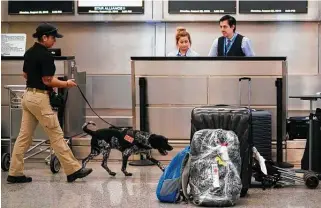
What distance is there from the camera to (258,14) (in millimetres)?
10773

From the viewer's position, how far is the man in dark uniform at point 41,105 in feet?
22.5

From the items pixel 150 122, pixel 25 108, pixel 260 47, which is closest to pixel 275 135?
pixel 150 122

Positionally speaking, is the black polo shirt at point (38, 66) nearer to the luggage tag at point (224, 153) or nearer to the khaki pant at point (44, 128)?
the khaki pant at point (44, 128)

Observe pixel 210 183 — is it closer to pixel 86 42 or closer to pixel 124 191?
pixel 124 191

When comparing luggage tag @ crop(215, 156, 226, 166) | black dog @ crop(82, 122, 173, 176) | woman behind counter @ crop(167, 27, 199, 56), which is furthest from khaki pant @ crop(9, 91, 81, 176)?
woman behind counter @ crop(167, 27, 199, 56)

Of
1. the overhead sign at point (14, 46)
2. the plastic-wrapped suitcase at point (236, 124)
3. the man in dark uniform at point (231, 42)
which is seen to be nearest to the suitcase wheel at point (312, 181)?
the plastic-wrapped suitcase at point (236, 124)

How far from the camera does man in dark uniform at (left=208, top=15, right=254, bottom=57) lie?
9000mm

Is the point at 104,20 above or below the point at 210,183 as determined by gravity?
above

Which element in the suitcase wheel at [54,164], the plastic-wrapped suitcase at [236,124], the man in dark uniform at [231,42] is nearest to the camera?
the plastic-wrapped suitcase at [236,124]

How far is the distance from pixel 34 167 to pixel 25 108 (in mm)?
1688

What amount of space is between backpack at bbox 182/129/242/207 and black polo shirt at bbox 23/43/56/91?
6.29 ft

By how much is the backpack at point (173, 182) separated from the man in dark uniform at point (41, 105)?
57.1 inches

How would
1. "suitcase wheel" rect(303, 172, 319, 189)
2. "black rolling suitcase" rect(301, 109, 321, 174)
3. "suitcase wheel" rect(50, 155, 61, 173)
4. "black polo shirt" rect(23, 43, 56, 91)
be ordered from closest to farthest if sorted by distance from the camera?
"suitcase wheel" rect(303, 172, 319, 189), "black polo shirt" rect(23, 43, 56, 91), "black rolling suitcase" rect(301, 109, 321, 174), "suitcase wheel" rect(50, 155, 61, 173)

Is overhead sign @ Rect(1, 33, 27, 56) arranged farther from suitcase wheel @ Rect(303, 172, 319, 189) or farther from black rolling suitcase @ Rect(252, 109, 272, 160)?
suitcase wheel @ Rect(303, 172, 319, 189)
